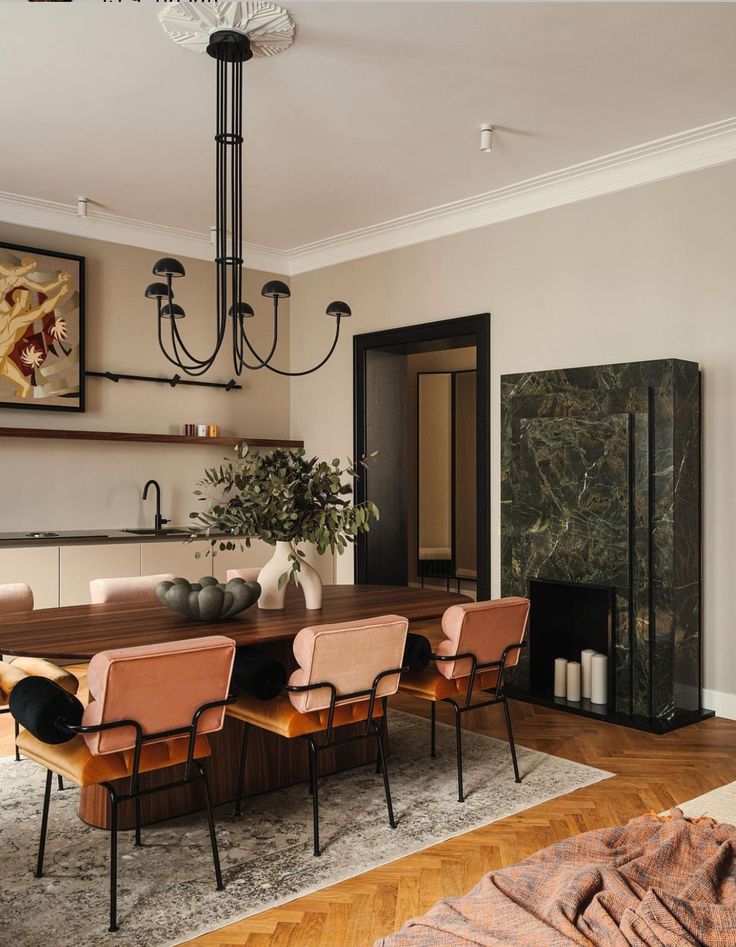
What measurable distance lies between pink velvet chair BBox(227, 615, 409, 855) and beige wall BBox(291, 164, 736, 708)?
233cm

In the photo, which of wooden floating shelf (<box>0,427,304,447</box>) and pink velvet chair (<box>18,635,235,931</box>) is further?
wooden floating shelf (<box>0,427,304,447</box>)

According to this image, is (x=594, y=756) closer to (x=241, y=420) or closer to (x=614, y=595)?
(x=614, y=595)

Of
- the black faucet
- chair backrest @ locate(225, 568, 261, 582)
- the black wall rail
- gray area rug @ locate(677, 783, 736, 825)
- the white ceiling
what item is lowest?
gray area rug @ locate(677, 783, 736, 825)

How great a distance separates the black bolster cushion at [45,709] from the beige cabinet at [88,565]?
2980 mm

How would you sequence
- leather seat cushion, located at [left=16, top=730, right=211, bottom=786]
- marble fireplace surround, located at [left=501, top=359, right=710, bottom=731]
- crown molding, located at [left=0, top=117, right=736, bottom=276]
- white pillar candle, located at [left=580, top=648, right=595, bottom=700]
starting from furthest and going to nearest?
white pillar candle, located at [left=580, top=648, right=595, bottom=700], crown molding, located at [left=0, top=117, right=736, bottom=276], marble fireplace surround, located at [left=501, top=359, right=710, bottom=731], leather seat cushion, located at [left=16, top=730, right=211, bottom=786]

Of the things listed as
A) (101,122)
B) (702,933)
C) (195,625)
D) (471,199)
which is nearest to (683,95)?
(471,199)

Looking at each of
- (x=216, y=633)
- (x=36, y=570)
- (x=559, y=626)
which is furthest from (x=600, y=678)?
(x=36, y=570)

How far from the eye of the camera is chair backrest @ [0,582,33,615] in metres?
3.67

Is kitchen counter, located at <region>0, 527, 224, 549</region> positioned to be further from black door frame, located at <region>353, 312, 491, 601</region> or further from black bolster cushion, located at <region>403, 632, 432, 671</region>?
black bolster cushion, located at <region>403, 632, 432, 671</region>

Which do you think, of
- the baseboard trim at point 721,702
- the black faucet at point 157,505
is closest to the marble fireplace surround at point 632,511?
the baseboard trim at point 721,702

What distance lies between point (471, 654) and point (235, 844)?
1121 mm

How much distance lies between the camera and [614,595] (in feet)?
15.2

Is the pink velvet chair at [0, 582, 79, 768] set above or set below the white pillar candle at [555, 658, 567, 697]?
above

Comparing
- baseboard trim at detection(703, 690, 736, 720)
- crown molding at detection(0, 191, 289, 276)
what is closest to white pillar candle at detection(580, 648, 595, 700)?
baseboard trim at detection(703, 690, 736, 720)
